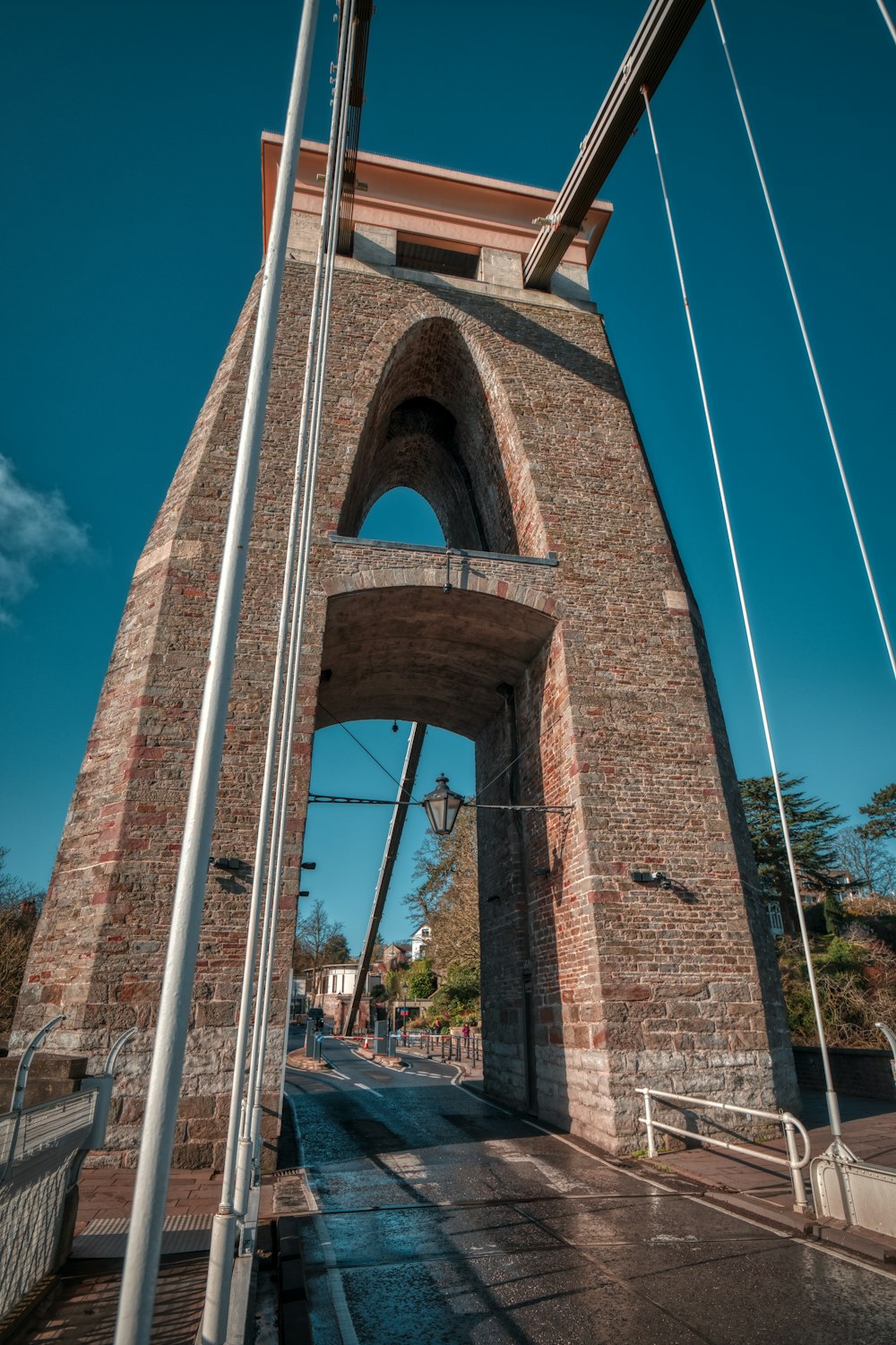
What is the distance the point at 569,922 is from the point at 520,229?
44.1ft

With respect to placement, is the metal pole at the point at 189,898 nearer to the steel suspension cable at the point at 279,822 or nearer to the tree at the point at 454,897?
the steel suspension cable at the point at 279,822

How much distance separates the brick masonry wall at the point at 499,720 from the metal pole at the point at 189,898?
5969mm

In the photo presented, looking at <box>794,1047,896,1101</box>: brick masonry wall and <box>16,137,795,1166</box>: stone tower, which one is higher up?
<box>16,137,795,1166</box>: stone tower

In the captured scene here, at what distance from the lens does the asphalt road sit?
3459 mm

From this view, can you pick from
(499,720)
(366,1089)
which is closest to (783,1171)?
(499,720)

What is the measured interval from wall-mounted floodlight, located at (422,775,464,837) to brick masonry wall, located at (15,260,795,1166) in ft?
4.92

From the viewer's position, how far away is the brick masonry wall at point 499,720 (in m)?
7.76

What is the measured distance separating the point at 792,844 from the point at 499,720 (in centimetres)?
1724

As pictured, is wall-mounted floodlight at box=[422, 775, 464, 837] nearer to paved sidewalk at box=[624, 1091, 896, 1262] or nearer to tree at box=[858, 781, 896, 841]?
paved sidewalk at box=[624, 1091, 896, 1262]

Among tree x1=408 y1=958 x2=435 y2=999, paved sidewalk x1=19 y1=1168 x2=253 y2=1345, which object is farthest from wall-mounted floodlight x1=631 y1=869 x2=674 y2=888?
tree x1=408 y1=958 x2=435 y2=999

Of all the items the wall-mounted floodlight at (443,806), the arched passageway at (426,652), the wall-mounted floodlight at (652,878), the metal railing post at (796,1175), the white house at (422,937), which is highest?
the arched passageway at (426,652)

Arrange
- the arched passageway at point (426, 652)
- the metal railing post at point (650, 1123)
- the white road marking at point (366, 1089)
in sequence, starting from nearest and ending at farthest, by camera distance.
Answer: the metal railing post at point (650, 1123) → the arched passageway at point (426, 652) → the white road marking at point (366, 1089)

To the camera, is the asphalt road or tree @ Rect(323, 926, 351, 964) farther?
tree @ Rect(323, 926, 351, 964)

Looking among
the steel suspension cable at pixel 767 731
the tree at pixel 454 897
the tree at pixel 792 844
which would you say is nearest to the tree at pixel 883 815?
the tree at pixel 792 844
